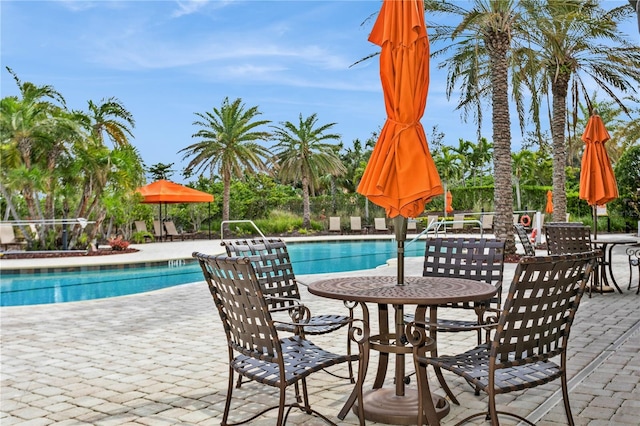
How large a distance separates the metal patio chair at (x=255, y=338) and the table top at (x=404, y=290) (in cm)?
22

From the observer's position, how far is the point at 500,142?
13.4 m

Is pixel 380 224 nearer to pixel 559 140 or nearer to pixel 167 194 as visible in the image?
pixel 167 194

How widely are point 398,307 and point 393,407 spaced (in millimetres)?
575

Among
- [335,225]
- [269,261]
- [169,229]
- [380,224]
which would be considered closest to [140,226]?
[169,229]

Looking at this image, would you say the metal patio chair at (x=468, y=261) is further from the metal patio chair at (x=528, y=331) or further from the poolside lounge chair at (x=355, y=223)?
the poolside lounge chair at (x=355, y=223)

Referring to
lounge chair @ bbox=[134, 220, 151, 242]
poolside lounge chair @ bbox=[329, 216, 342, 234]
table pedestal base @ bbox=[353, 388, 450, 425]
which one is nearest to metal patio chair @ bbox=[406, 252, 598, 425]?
table pedestal base @ bbox=[353, 388, 450, 425]

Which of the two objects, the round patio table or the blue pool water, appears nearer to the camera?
the round patio table

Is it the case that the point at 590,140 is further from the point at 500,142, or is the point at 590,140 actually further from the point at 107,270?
the point at 107,270

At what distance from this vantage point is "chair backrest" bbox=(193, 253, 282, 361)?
2.81 m

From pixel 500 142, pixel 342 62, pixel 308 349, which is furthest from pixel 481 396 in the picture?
pixel 342 62

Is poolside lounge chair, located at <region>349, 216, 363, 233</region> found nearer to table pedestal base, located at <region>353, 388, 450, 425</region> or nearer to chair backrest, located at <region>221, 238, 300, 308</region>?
→ chair backrest, located at <region>221, 238, 300, 308</region>

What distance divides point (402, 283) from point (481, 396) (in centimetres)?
96

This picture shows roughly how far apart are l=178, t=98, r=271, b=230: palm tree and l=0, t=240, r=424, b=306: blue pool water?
10.5 meters

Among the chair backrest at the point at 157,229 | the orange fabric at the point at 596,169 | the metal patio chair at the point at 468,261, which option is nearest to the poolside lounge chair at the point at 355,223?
the chair backrest at the point at 157,229
